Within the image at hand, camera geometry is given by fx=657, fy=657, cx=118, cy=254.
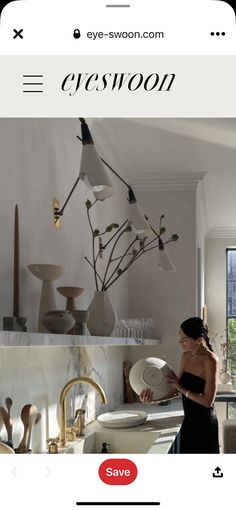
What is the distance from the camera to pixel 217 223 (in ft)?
11.9

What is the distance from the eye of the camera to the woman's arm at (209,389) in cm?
171

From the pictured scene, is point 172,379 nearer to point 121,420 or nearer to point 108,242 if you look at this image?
point 121,420

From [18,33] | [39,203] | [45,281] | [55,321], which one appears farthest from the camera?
[39,203]

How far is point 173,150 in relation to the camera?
7.57ft

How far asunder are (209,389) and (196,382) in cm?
6

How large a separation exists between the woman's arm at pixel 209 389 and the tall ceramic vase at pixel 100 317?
328mm

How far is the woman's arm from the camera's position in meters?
1.71

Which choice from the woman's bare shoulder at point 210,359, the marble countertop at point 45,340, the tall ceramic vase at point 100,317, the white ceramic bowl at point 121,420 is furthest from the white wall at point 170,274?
the tall ceramic vase at point 100,317

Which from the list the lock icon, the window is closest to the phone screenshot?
the lock icon

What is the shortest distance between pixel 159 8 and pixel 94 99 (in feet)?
0.32

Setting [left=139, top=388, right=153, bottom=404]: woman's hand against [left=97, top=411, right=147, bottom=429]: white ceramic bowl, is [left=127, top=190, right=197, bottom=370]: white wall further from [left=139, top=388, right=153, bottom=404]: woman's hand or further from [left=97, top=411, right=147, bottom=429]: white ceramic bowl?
[left=139, top=388, right=153, bottom=404]: woman's hand
